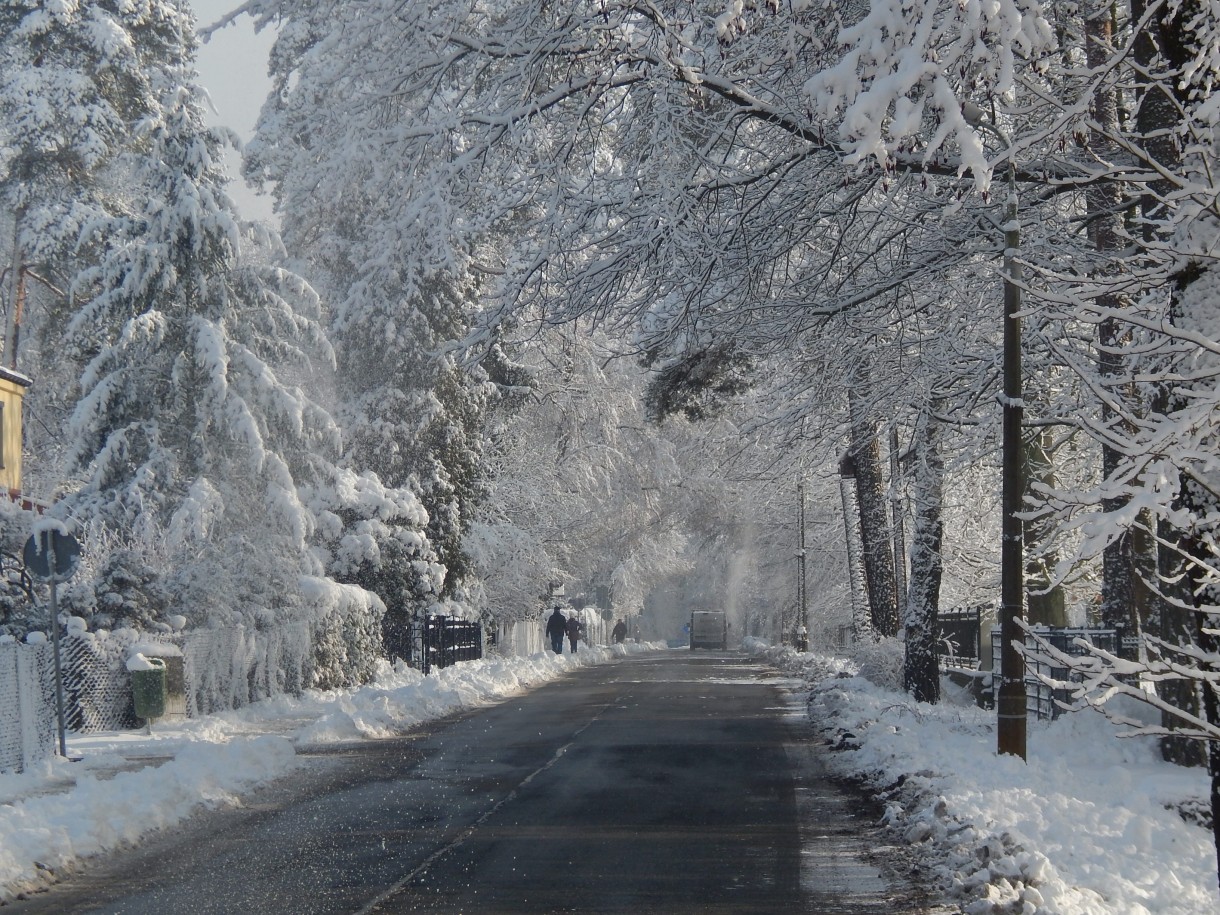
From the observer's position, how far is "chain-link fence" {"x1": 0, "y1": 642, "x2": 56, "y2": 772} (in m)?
15.0

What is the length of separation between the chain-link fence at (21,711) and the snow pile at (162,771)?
1.49 feet

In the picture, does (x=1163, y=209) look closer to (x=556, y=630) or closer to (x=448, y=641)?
(x=448, y=641)

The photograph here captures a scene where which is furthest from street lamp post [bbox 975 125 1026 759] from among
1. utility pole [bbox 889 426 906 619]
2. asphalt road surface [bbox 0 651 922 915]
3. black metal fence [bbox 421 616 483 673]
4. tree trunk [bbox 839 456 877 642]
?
black metal fence [bbox 421 616 483 673]

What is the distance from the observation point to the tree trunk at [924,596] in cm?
A: 2333

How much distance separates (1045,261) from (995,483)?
42.7 feet

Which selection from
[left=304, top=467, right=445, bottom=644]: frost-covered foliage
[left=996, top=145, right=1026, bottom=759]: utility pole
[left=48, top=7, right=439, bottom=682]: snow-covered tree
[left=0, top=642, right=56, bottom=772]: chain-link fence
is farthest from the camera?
[left=304, top=467, right=445, bottom=644]: frost-covered foliage

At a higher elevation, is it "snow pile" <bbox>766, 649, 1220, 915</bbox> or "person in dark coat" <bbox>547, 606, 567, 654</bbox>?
"snow pile" <bbox>766, 649, 1220, 915</bbox>

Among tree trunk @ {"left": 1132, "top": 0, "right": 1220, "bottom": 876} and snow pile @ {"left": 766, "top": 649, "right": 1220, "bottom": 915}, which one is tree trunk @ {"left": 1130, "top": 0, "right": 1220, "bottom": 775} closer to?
snow pile @ {"left": 766, "top": 649, "right": 1220, "bottom": 915}

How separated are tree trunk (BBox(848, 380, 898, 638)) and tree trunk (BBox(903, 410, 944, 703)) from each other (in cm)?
203

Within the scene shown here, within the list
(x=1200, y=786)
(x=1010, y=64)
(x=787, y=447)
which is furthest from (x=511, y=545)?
(x=1010, y=64)

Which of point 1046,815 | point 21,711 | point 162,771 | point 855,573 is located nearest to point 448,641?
point 855,573

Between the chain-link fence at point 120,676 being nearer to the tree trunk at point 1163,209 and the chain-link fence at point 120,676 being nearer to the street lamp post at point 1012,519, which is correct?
the street lamp post at point 1012,519

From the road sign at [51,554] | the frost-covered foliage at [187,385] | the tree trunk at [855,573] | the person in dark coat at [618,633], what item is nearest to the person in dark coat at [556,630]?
the tree trunk at [855,573]

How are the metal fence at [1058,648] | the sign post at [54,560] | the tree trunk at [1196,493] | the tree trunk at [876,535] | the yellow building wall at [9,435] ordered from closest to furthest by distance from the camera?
the tree trunk at [1196,493]
the sign post at [54,560]
the metal fence at [1058,648]
the tree trunk at [876,535]
the yellow building wall at [9,435]
